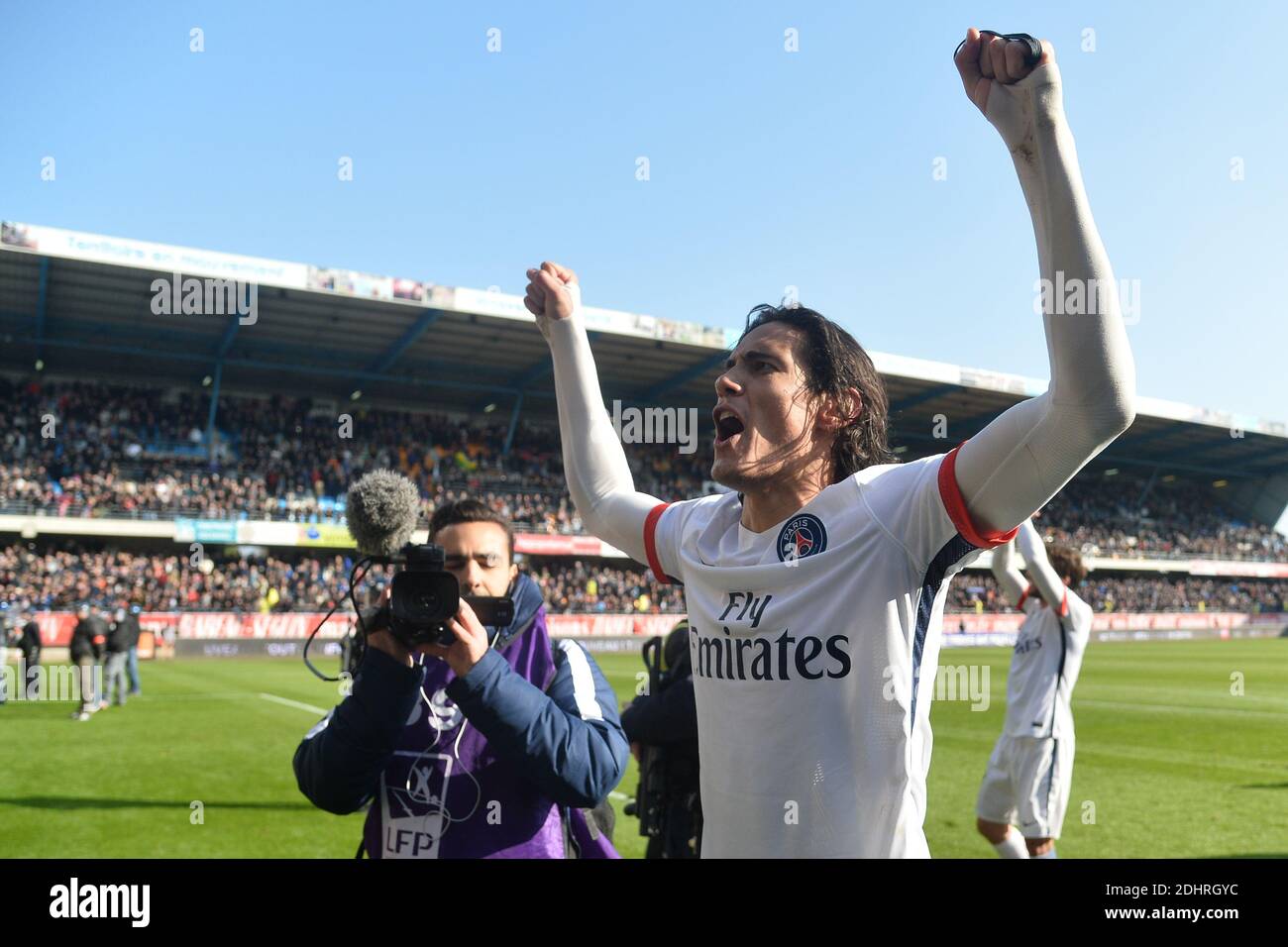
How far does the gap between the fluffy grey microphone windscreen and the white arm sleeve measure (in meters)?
0.75

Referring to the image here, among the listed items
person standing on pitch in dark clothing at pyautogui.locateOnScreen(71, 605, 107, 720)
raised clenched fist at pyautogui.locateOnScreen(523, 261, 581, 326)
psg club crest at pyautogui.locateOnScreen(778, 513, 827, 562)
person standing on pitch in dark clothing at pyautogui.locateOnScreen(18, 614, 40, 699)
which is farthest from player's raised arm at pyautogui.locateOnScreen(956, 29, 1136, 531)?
person standing on pitch in dark clothing at pyautogui.locateOnScreen(18, 614, 40, 699)

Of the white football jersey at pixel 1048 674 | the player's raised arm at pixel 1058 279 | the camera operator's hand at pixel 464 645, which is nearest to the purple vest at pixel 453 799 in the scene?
the camera operator's hand at pixel 464 645

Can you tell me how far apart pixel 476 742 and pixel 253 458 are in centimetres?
3405

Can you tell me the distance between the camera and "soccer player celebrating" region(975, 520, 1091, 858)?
19.4ft

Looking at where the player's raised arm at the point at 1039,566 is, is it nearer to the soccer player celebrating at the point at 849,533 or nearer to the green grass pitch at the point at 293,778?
the green grass pitch at the point at 293,778

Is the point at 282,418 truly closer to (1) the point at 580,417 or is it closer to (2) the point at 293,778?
(2) the point at 293,778

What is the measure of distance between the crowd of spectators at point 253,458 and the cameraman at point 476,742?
29993 millimetres

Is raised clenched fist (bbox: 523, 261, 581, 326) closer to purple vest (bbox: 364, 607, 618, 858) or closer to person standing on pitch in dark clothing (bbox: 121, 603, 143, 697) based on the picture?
purple vest (bbox: 364, 607, 618, 858)
